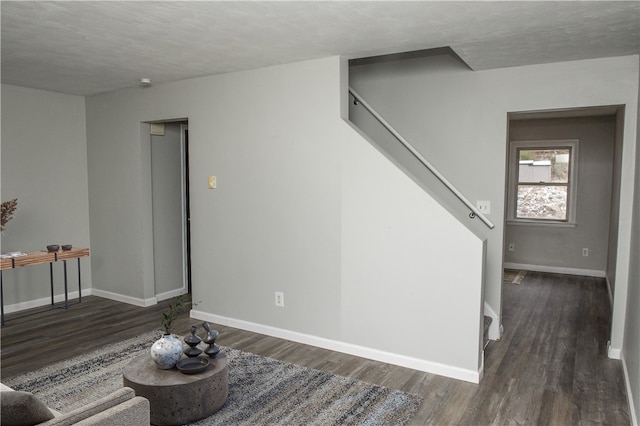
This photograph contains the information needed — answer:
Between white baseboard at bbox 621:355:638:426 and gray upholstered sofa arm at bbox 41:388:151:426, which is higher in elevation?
gray upholstered sofa arm at bbox 41:388:151:426

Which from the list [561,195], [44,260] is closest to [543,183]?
[561,195]

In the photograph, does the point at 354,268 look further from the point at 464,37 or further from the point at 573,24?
the point at 573,24

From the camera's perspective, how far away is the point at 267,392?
298cm

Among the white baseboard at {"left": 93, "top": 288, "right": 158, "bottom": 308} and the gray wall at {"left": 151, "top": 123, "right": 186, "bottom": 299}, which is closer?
the white baseboard at {"left": 93, "top": 288, "right": 158, "bottom": 308}

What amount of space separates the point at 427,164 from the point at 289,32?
1.73 metres

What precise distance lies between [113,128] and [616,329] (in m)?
5.30

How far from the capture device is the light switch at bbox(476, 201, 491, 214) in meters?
3.94

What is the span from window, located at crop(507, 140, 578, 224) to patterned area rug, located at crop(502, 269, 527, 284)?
84 cm

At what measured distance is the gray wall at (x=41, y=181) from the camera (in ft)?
15.4

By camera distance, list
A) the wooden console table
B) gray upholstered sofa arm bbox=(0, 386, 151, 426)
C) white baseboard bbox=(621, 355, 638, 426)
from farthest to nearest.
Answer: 1. the wooden console table
2. white baseboard bbox=(621, 355, 638, 426)
3. gray upholstered sofa arm bbox=(0, 386, 151, 426)

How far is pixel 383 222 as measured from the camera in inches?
137

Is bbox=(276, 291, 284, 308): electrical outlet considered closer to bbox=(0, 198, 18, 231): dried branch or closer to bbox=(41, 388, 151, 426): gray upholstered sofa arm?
bbox=(41, 388, 151, 426): gray upholstered sofa arm

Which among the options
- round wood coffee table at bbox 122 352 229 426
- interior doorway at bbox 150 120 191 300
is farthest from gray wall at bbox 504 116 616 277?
round wood coffee table at bbox 122 352 229 426

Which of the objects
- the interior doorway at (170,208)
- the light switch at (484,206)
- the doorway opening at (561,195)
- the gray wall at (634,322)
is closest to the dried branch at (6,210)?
the interior doorway at (170,208)
